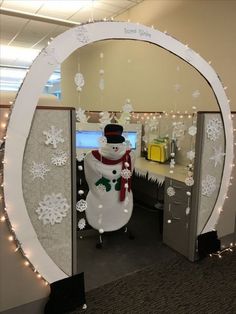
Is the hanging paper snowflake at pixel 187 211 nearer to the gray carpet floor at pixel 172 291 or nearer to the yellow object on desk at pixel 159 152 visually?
the gray carpet floor at pixel 172 291

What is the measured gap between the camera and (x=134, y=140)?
3941 millimetres

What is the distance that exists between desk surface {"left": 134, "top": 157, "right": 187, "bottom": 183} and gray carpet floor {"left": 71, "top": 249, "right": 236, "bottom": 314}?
825mm

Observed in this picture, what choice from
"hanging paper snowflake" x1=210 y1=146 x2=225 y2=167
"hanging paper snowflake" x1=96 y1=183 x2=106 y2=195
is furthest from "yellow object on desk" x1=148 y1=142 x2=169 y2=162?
"hanging paper snowflake" x1=96 y1=183 x2=106 y2=195

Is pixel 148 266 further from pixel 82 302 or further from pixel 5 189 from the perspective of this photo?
pixel 5 189

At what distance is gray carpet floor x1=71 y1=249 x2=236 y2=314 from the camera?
6.49 feet

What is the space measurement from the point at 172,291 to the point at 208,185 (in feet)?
3.19

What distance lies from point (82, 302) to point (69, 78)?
5121 millimetres

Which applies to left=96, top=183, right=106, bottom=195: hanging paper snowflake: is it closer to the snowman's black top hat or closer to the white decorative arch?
the snowman's black top hat

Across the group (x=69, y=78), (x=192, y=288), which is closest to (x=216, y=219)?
(x=192, y=288)

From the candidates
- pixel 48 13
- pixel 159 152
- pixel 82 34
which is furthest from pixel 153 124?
pixel 48 13

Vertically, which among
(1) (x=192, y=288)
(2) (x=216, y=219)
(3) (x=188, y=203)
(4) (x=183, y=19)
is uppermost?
(4) (x=183, y=19)

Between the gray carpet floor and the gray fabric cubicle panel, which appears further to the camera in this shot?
the gray carpet floor

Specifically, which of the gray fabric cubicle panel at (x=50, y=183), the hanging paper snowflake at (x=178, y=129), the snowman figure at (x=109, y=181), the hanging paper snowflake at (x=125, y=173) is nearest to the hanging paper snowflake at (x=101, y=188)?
the snowman figure at (x=109, y=181)

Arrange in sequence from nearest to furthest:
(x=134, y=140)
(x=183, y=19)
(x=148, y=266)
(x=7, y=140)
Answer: (x=7, y=140) → (x=148, y=266) → (x=183, y=19) → (x=134, y=140)
